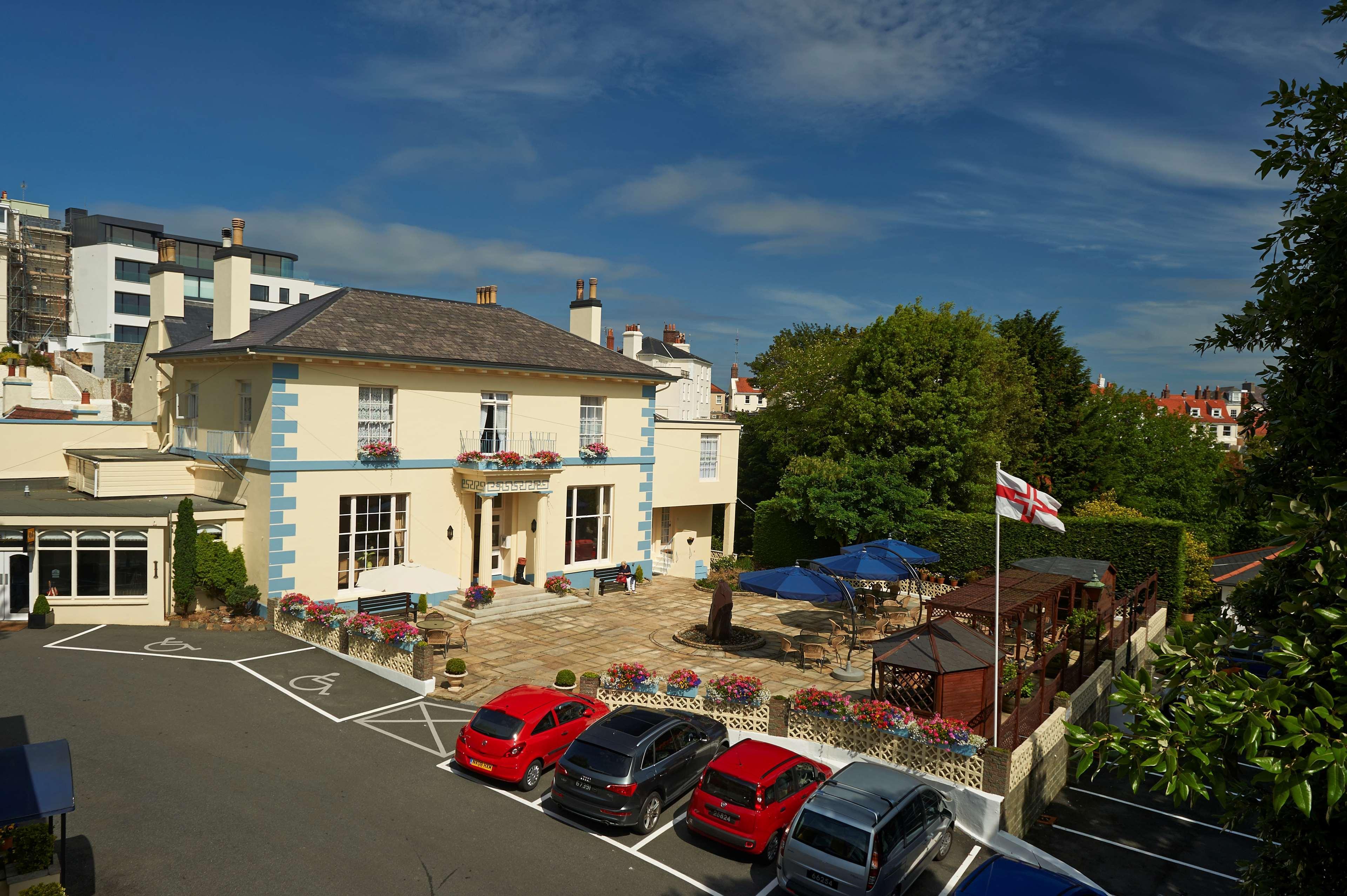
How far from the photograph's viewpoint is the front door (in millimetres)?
22797

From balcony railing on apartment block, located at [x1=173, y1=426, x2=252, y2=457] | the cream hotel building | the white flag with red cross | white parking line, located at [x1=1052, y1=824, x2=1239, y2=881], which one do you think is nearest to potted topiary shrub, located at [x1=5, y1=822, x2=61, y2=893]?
the cream hotel building

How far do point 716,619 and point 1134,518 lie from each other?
17.1m

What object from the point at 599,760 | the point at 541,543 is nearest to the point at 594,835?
the point at 599,760

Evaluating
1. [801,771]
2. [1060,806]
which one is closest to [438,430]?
[801,771]

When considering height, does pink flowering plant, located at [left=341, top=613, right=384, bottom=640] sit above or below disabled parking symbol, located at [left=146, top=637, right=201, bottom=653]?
above

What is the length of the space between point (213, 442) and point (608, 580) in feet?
45.1

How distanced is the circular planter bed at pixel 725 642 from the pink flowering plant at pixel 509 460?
7.59 meters

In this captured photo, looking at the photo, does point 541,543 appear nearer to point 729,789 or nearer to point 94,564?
point 94,564

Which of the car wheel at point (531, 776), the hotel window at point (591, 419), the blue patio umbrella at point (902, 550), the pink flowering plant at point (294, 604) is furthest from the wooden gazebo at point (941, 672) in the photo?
the hotel window at point (591, 419)

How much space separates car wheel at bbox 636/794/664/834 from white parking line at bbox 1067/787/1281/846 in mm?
9052

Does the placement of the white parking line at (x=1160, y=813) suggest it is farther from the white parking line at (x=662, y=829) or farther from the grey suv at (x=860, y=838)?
the white parking line at (x=662, y=829)

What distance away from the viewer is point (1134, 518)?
30.9m

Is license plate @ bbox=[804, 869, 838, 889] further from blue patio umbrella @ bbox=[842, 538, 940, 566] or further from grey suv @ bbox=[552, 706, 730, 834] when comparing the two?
blue patio umbrella @ bbox=[842, 538, 940, 566]

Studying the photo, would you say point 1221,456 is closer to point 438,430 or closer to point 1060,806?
point 1060,806
